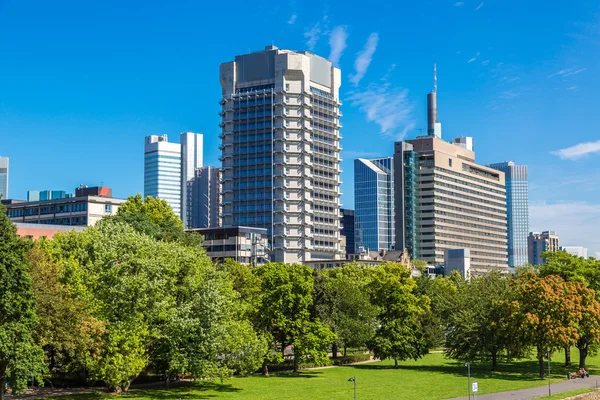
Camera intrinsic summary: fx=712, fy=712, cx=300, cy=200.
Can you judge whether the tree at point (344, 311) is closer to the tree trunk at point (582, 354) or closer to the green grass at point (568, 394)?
the tree trunk at point (582, 354)

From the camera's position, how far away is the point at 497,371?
8488 cm

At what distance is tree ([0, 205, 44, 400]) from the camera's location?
1844 inches

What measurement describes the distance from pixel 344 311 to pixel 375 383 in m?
20.5

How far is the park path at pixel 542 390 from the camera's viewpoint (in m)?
61.5

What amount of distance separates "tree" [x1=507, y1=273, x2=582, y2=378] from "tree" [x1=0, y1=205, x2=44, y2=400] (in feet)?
161

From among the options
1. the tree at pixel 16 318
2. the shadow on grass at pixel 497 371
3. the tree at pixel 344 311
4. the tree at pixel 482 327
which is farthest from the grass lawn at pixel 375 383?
the tree at pixel 16 318

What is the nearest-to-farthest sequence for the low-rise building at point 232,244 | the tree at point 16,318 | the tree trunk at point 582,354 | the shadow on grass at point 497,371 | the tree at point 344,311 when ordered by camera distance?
the tree at point 16,318
the tree trunk at point 582,354
the shadow on grass at point 497,371
the tree at point 344,311
the low-rise building at point 232,244

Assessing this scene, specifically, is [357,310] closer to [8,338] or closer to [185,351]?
[185,351]

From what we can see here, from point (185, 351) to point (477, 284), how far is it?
55585mm

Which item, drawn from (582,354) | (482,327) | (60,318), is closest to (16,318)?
(60,318)

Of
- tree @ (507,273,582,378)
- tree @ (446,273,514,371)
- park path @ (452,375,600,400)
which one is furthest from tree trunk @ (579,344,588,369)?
tree @ (446,273,514,371)

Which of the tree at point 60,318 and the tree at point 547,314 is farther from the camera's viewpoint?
the tree at point 547,314

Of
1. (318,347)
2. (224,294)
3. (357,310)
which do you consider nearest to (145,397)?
(224,294)

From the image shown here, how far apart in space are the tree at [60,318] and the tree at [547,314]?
1719 inches
